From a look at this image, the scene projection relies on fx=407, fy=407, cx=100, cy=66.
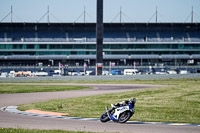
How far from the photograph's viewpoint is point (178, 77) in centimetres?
8175

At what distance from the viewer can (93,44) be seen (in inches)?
4771

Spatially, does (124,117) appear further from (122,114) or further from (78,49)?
(78,49)

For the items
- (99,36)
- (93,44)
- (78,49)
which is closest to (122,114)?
(99,36)

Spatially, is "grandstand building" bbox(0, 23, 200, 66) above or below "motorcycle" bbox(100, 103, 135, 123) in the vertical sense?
above

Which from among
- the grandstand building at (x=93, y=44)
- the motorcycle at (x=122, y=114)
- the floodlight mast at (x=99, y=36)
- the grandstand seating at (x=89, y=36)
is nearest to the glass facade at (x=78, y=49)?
the grandstand building at (x=93, y=44)

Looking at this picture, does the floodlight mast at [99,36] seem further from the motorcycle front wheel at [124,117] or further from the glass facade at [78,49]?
the motorcycle front wheel at [124,117]

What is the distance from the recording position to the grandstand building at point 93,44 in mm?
120812

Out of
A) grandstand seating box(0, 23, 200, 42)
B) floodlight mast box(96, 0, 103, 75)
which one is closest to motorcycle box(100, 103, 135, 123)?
floodlight mast box(96, 0, 103, 75)

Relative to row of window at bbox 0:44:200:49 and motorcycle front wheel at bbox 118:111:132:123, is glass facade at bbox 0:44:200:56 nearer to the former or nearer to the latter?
row of window at bbox 0:44:200:49

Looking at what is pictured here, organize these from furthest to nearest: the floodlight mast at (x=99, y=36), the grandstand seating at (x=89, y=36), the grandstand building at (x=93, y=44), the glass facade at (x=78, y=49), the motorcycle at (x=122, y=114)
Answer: the grandstand seating at (x=89, y=36), the grandstand building at (x=93, y=44), the glass facade at (x=78, y=49), the floodlight mast at (x=99, y=36), the motorcycle at (x=122, y=114)

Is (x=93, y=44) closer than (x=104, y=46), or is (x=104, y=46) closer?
(x=93, y=44)

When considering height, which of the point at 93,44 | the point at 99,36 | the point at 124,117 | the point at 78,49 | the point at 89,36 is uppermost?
the point at 89,36

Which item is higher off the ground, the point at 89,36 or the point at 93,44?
the point at 89,36

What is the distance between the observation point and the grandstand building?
120812 millimetres
